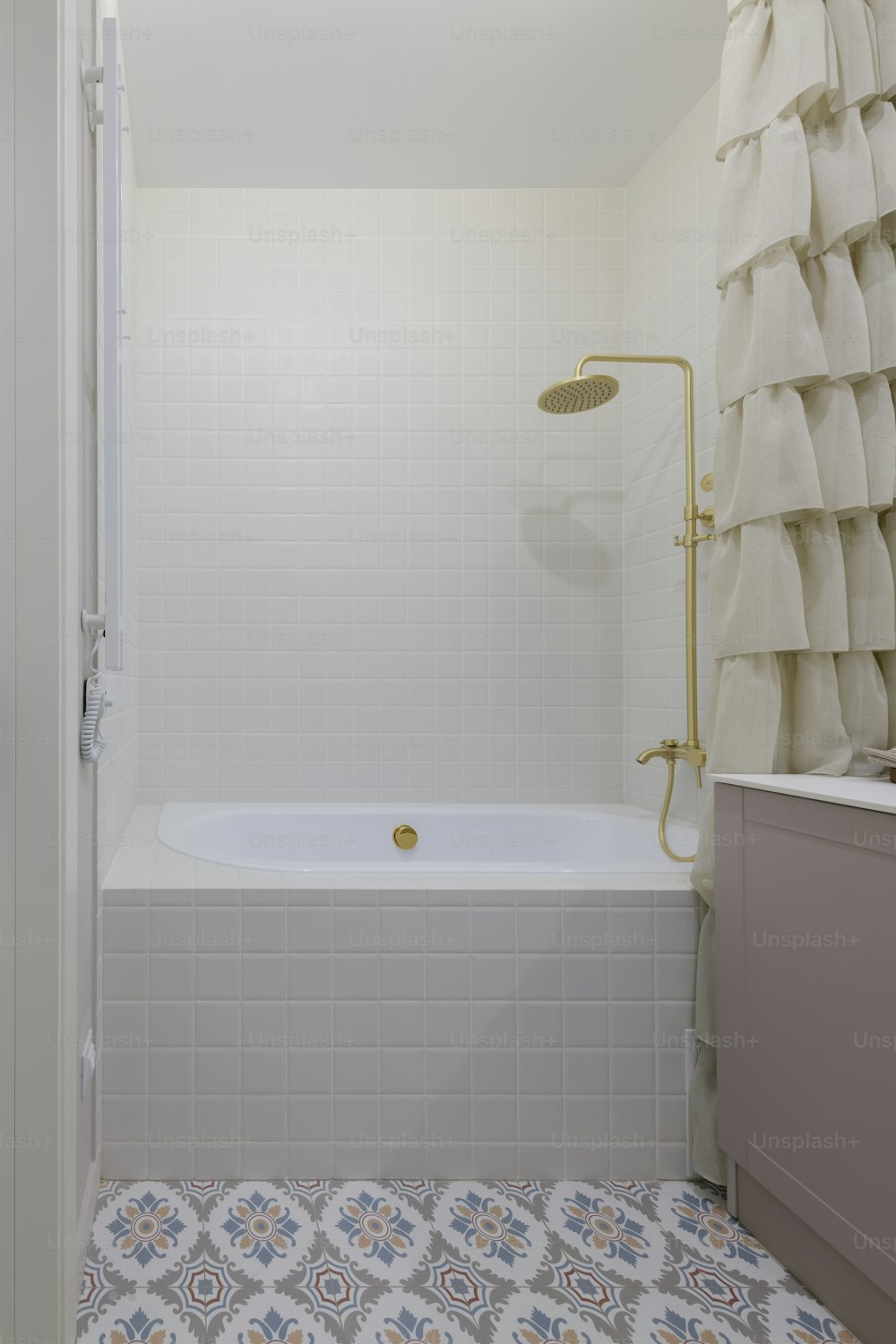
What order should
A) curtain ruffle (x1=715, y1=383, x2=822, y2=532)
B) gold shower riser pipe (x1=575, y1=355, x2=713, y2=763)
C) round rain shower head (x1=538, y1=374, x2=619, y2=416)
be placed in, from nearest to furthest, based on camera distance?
curtain ruffle (x1=715, y1=383, x2=822, y2=532), round rain shower head (x1=538, y1=374, x2=619, y2=416), gold shower riser pipe (x1=575, y1=355, x2=713, y2=763)

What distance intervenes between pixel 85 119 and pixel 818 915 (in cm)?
183

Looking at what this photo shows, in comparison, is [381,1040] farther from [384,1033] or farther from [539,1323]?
[539,1323]

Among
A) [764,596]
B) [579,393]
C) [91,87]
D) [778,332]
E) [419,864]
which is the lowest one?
[419,864]

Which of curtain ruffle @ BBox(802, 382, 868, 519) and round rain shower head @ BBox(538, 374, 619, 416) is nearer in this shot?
curtain ruffle @ BBox(802, 382, 868, 519)

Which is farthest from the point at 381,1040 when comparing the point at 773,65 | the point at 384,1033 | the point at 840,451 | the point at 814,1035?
the point at 773,65

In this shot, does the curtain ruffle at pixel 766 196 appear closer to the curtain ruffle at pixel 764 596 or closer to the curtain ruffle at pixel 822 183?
the curtain ruffle at pixel 822 183

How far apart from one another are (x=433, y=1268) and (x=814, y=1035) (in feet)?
2.43

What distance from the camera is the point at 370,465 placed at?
108 inches

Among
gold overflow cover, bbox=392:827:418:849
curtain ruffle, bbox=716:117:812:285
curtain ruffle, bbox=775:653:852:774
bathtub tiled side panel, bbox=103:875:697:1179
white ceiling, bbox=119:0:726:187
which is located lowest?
bathtub tiled side panel, bbox=103:875:697:1179

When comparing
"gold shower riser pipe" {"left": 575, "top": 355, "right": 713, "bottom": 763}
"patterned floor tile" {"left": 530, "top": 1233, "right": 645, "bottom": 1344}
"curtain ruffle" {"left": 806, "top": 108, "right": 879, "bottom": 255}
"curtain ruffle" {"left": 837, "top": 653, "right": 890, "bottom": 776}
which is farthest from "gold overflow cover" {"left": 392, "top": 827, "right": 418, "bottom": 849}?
"curtain ruffle" {"left": 806, "top": 108, "right": 879, "bottom": 255}

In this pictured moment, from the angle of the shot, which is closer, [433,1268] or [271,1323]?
[271,1323]

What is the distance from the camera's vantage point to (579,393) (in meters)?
2.20

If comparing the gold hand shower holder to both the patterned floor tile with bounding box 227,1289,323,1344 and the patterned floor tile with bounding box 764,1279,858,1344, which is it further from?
the patterned floor tile with bounding box 227,1289,323,1344

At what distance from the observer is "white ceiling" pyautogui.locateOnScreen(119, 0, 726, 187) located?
78.8 inches
